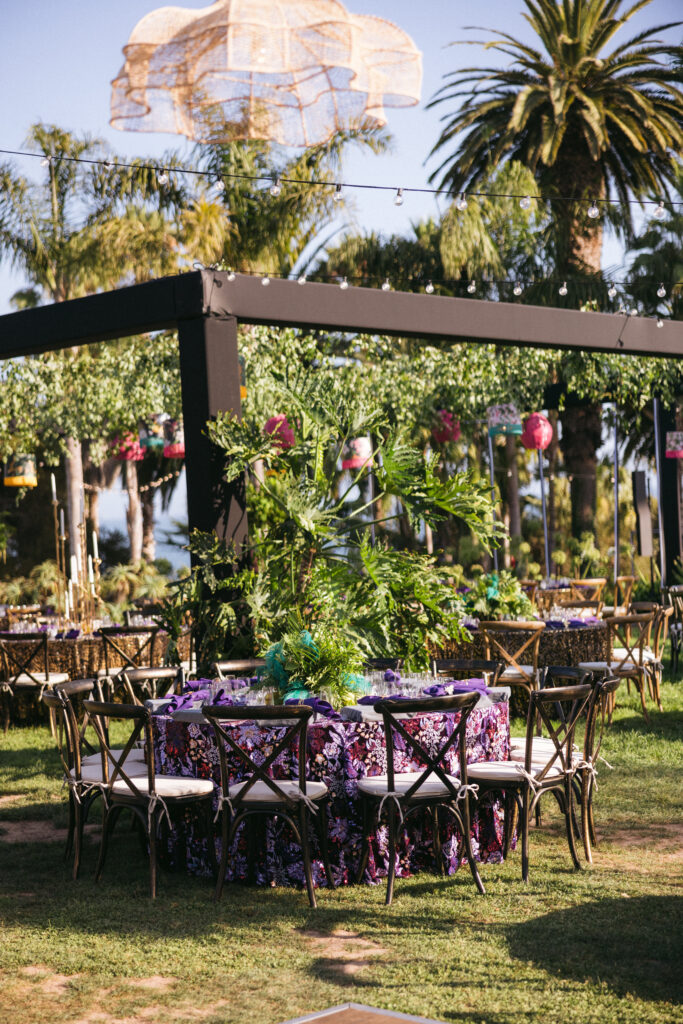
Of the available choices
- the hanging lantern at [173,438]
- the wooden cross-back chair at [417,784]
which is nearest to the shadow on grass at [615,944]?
the wooden cross-back chair at [417,784]

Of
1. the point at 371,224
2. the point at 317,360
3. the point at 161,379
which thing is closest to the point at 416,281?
the point at 371,224

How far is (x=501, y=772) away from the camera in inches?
185

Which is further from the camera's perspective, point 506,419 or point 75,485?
point 75,485

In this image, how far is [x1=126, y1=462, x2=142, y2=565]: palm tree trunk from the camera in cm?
1927

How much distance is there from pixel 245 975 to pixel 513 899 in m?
1.24

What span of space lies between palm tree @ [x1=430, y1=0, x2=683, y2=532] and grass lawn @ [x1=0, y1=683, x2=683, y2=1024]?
12.7 metres

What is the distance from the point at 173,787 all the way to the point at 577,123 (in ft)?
48.3

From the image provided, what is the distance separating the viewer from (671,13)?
16578 mm

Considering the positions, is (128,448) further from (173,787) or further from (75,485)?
(173,787)

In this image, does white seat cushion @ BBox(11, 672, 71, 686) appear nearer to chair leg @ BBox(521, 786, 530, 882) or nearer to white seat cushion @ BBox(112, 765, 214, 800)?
white seat cushion @ BBox(112, 765, 214, 800)

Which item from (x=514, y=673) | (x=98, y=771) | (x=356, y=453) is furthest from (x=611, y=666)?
(x=356, y=453)

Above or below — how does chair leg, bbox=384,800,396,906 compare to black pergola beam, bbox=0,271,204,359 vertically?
below

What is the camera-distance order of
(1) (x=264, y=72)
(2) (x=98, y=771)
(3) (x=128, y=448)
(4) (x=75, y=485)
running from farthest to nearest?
(4) (x=75, y=485) → (3) (x=128, y=448) → (1) (x=264, y=72) → (2) (x=98, y=771)

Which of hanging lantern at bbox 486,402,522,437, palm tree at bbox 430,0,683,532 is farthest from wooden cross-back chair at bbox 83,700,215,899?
palm tree at bbox 430,0,683,532
